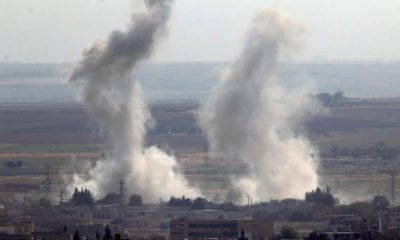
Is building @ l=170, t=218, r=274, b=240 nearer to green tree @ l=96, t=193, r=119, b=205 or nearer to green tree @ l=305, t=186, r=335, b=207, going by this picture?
green tree @ l=305, t=186, r=335, b=207

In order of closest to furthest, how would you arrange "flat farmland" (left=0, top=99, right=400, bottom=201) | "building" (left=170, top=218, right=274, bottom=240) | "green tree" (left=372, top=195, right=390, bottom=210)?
"building" (left=170, top=218, right=274, bottom=240) → "green tree" (left=372, top=195, right=390, bottom=210) → "flat farmland" (left=0, top=99, right=400, bottom=201)

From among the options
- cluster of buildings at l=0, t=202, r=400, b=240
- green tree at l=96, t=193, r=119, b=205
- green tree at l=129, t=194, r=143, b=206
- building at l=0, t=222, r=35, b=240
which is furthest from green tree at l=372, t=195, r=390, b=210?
building at l=0, t=222, r=35, b=240

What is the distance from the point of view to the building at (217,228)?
50562 millimetres

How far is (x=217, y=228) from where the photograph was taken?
52.3m

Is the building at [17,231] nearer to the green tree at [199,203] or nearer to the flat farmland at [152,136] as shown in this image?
the green tree at [199,203]

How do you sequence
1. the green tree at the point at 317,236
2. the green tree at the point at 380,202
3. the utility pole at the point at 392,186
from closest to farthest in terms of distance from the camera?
the green tree at the point at 317,236, the green tree at the point at 380,202, the utility pole at the point at 392,186

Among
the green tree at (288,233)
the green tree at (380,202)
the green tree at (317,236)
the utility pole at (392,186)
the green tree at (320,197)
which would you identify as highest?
the utility pole at (392,186)

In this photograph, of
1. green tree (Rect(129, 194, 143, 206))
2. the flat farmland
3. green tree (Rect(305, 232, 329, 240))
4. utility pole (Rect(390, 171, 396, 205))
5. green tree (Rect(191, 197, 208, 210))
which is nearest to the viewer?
green tree (Rect(305, 232, 329, 240))

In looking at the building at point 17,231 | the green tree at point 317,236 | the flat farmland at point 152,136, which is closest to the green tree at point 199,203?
the building at point 17,231

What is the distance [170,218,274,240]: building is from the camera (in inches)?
1991

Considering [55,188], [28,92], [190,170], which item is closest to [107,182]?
[55,188]

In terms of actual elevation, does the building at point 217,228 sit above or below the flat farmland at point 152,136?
below

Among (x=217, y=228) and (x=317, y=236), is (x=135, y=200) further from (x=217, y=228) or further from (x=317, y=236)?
(x=317, y=236)

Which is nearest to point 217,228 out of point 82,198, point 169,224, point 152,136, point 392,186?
point 169,224
